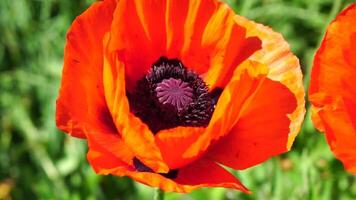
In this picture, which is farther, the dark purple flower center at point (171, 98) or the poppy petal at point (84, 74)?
the dark purple flower center at point (171, 98)

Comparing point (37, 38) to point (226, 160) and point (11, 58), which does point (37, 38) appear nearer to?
point (11, 58)

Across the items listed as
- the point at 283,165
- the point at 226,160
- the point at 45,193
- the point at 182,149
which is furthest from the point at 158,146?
the point at 283,165

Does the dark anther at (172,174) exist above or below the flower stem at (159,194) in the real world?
above

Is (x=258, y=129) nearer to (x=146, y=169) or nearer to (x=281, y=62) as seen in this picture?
(x=281, y=62)

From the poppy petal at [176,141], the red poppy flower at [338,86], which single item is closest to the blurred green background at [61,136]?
the red poppy flower at [338,86]

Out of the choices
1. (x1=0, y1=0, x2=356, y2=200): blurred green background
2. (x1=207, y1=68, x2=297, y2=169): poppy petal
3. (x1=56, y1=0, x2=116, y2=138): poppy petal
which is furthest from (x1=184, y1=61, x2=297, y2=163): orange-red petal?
(x1=0, y1=0, x2=356, y2=200): blurred green background

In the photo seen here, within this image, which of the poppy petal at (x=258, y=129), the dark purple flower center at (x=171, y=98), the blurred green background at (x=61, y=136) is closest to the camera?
the poppy petal at (x=258, y=129)

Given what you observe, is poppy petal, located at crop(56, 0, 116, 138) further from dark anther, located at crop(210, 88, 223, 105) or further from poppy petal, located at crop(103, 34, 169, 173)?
dark anther, located at crop(210, 88, 223, 105)

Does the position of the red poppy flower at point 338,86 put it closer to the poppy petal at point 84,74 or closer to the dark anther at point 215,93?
the dark anther at point 215,93
